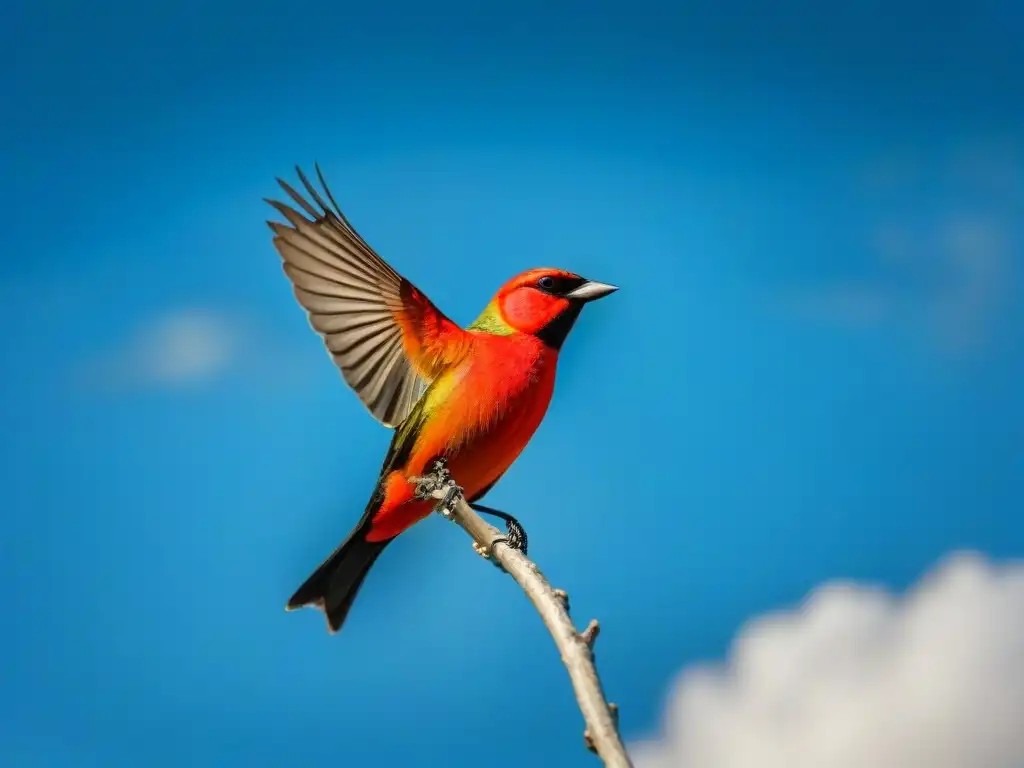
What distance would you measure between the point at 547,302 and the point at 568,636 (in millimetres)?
2360

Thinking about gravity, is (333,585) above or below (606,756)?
above

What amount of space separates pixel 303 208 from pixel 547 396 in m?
1.39

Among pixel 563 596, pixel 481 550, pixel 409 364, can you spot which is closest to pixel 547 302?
pixel 409 364

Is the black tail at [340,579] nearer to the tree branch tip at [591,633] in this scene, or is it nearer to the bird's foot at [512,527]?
the bird's foot at [512,527]

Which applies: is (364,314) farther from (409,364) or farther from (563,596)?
(563,596)

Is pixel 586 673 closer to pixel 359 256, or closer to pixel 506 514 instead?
pixel 506 514

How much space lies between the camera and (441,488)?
4363 millimetres

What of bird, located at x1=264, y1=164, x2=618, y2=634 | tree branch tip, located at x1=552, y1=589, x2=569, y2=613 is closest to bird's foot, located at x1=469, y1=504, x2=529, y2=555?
bird, located at x1=264, y1=164, x2=618, y2=634

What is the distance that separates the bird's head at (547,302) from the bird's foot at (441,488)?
0.77 m

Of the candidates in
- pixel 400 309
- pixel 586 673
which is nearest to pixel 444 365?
pixel 400 309

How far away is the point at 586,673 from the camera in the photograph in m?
2.68

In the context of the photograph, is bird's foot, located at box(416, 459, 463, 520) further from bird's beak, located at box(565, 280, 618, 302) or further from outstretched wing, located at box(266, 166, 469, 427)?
bird's beak, located at box(565, 280, 618, 302)

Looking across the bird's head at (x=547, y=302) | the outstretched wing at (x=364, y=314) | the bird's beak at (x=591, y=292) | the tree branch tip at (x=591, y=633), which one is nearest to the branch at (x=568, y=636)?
the tree branch tip at (x=591, y=633)

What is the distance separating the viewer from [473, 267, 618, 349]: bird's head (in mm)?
4863
